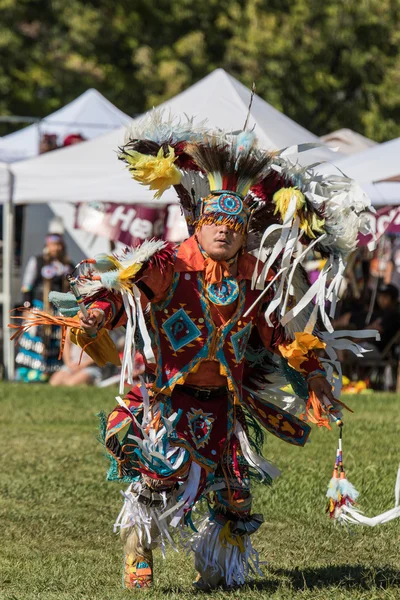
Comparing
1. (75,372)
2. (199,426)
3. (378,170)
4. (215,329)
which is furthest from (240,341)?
(75,372)

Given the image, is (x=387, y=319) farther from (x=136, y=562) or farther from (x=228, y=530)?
(x=136, y=562)

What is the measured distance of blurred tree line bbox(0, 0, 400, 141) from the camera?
22.2 meters

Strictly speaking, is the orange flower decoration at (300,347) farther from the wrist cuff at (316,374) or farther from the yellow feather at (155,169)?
the yellow feather at (155,169)

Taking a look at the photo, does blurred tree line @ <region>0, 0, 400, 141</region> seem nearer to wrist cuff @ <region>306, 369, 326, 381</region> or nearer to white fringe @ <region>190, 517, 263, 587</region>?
wrist cuff @ <region>306, 369, 326, 381</region>

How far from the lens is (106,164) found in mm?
10516

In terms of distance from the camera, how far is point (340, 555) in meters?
4.98

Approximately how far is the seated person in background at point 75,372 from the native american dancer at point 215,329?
667 cm

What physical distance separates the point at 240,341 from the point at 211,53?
64.5ft

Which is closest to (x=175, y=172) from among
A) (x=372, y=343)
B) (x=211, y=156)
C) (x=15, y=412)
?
(x=211, y=156)

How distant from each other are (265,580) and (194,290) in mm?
1266

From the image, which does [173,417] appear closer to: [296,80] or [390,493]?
[390,493]

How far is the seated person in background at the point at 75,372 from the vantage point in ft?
36.0

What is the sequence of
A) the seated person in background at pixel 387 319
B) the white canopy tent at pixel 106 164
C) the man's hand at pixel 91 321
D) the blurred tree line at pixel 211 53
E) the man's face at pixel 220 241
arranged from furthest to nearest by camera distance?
the blurred tree line at pixel 211 53, the seated person in background at pixel 387 319, the white canopy tent at pixel 106 164, the man's face at pixel 220 241, the man's hand at pixel 91 321

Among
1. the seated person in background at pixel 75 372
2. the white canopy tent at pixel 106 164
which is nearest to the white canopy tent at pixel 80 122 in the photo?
the white canopy tent at pixel 106 164
